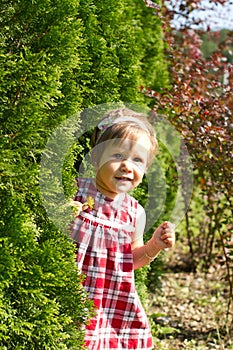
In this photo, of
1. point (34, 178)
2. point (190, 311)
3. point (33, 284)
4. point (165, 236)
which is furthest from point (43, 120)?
point (190, 311)

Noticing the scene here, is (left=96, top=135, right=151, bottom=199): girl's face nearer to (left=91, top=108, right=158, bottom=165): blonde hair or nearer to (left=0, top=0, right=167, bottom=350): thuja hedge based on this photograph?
(left=91, top=108, right=158, bottom=165): blonde hair

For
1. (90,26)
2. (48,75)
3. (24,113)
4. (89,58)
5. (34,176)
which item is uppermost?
(90,26)

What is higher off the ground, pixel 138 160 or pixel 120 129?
pixel 120 129

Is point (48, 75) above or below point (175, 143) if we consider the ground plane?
below

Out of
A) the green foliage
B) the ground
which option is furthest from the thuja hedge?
the ground

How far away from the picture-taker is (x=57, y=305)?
2357 millimetres

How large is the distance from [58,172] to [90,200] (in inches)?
11.4

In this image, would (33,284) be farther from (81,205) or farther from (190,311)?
(190,311)

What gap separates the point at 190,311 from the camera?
501 cm

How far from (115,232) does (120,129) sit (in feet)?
1.60

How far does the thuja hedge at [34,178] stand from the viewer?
220 centimetres

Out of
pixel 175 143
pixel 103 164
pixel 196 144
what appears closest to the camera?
pixel 103 164

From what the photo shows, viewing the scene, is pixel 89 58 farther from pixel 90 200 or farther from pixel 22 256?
pixel 22 256

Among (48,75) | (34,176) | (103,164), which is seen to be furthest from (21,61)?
(103,164)
